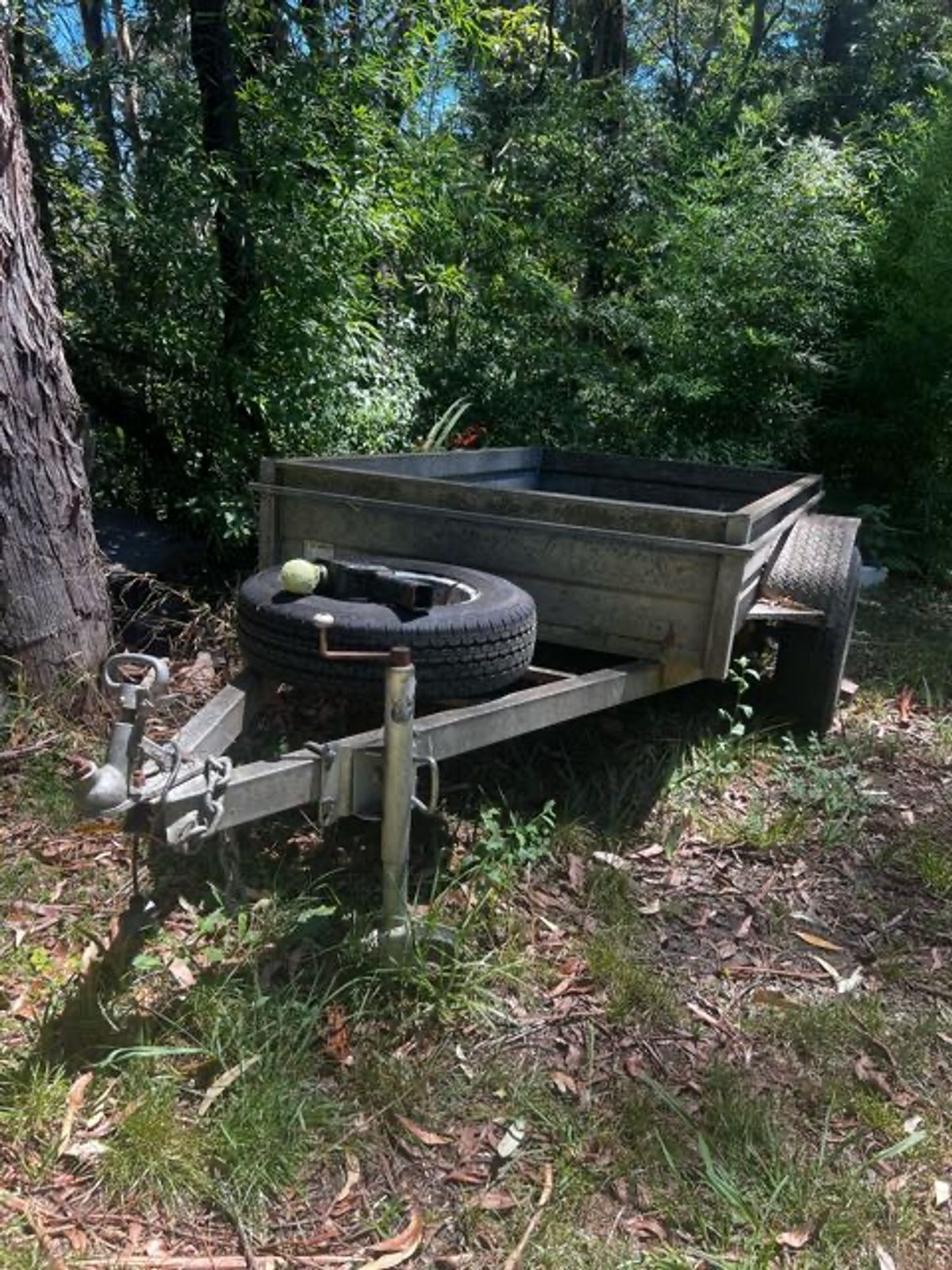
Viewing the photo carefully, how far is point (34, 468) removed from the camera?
348 cm

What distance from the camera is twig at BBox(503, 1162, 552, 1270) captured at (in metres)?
1.98

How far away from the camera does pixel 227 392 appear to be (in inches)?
204

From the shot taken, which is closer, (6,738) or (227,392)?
(6,738)

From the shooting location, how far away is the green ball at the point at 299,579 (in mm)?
2910

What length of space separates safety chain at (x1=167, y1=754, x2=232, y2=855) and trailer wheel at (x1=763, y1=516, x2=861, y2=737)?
248 cm

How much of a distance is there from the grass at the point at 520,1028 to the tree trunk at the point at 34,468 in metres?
0.34

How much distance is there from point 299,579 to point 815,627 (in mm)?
2112

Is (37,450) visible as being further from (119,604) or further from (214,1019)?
(214,1019)

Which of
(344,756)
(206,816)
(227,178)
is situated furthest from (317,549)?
(227,178)

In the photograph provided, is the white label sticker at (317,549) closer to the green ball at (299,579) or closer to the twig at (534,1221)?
the green ball at (299,579)

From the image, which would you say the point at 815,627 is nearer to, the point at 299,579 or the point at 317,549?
the point at 317,549

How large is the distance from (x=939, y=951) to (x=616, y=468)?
3.30 m

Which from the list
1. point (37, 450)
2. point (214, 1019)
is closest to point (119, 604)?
point (37, 450)

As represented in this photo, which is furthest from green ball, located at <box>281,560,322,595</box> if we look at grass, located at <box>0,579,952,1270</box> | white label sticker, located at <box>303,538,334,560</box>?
grass, located at <box>0,579,952,1270</box>
